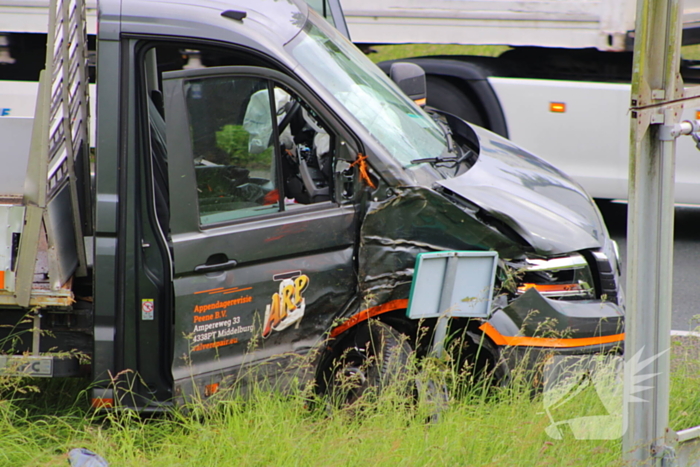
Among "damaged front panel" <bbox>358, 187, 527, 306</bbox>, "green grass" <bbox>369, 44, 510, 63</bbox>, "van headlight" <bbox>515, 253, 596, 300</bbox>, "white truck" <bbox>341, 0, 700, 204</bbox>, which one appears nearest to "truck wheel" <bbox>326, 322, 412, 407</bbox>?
"damaged front panel" <bbox>358, 187, 527, 306</bbox>

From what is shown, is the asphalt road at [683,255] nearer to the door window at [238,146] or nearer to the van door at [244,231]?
the van door at [244,231]

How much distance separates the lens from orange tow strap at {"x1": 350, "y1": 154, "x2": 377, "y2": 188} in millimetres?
3652

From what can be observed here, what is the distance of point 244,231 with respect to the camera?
3629mm

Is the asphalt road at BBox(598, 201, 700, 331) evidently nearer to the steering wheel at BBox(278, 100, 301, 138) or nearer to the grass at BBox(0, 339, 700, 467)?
the grass at BBox(0, 339, 700, 467)

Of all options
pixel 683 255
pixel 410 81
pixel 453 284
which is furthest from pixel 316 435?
pixel 683 255

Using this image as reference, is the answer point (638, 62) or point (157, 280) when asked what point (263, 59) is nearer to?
point (157, 280)

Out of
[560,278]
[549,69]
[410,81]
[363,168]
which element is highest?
[549,69]

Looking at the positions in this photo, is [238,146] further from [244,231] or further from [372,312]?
[372,312]

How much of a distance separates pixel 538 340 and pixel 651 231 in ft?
3.26

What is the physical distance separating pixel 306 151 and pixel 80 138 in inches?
47.0

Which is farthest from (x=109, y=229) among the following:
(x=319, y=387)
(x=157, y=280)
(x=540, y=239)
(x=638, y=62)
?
(x=638, y=62)

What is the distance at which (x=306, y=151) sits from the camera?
4.07 metres

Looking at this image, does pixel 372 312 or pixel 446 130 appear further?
pixel 446 130

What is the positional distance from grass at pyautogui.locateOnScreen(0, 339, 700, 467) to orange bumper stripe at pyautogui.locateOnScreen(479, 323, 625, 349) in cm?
21
